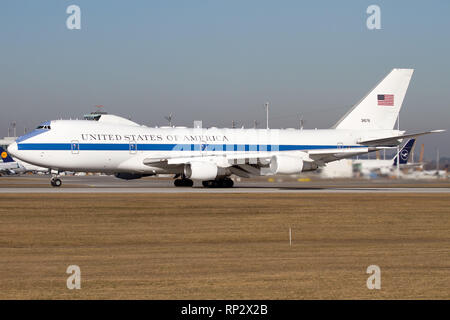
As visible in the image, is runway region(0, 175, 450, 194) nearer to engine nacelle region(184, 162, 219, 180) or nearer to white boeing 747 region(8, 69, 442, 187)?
engine nacelle region(184, 162, 219, 180)

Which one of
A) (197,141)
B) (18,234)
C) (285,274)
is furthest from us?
(197,141)

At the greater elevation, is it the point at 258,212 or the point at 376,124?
the point at 376,124

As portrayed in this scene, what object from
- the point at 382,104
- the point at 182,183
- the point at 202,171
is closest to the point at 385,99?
the point at 382,104

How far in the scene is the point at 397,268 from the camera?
66.4 ft

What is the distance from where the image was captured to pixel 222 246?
1016 inches

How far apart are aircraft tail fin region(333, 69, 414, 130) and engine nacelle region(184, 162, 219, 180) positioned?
15765 millimetres

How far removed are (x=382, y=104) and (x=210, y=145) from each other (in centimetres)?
1731

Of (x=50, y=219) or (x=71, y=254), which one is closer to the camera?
(x=71, y=254)

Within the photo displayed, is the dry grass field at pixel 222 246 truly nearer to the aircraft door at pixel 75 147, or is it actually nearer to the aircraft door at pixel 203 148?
the aircraft door at pixel 75 147

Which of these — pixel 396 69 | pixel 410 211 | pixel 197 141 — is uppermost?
pixel 396 69
